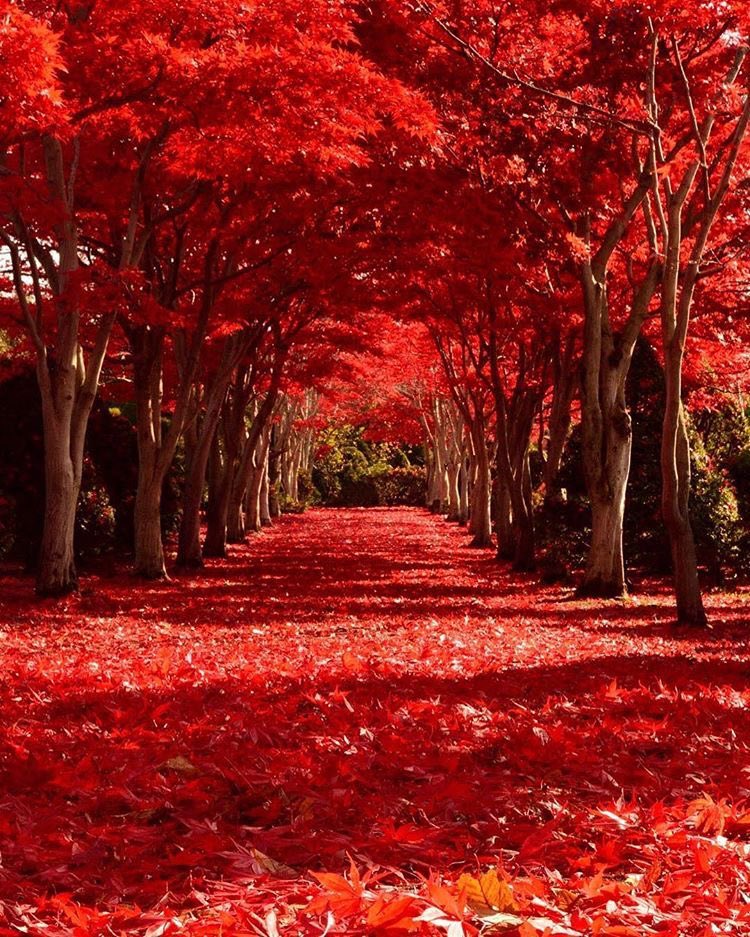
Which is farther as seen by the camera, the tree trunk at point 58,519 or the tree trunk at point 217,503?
the tree trunk at point 217,503

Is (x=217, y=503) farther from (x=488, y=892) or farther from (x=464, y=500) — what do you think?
(x=488, y=892)

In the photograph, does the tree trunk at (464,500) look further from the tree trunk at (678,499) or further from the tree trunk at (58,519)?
the tree trunk at (678,499)

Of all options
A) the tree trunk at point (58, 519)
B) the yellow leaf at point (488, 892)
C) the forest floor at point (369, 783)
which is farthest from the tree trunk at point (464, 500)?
the yellow leaf at point (488, 892)

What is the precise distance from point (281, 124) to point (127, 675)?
5.78 m

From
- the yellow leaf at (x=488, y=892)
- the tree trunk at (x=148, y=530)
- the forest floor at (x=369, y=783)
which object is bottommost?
the forest floor at (x=369, y=783)

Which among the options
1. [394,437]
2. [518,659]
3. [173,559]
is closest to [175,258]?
[173,559]

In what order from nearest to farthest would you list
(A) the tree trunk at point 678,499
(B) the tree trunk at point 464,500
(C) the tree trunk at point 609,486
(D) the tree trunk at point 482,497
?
(A) the tree trunk at point 678,499
(C) the tree trunk at point 609,486
(D) the tree trunk at point 482,497
(B) the tree trunk at point 464,500

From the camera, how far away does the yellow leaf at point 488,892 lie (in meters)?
3.25

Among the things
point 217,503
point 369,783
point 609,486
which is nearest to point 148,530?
point 217,503

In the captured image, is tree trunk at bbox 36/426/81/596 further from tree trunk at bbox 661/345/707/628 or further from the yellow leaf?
the yellow leaf

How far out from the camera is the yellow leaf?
325cm

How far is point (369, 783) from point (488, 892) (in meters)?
1.77

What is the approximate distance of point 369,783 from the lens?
5.01m

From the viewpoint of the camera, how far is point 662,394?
18594mm
